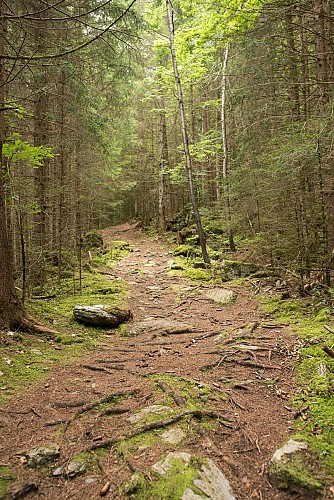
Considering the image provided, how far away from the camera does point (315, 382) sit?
12.7 feet

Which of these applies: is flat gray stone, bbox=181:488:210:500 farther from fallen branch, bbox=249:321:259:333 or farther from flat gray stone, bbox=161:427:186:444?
fallen branch, bbox=249:321:259:333

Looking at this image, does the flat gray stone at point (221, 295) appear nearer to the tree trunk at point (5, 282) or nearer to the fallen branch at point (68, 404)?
the tree trunk at point (5, 282)

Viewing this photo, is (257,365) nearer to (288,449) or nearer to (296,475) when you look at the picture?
(288,449)

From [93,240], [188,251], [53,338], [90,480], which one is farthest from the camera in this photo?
[93,240]

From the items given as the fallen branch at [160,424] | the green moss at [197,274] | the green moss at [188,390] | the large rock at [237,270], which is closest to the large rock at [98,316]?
the green moss at [188,390]

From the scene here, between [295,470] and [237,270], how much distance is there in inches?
345

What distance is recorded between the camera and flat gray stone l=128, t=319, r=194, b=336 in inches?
261

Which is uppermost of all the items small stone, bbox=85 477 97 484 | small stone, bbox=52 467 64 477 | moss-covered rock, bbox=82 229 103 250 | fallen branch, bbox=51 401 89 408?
moss-covered rock, bbox=82 229 103 250

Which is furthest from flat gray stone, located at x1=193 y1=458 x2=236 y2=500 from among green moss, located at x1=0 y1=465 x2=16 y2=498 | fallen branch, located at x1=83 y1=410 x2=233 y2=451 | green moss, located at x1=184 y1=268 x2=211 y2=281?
green moss, located at x1=184 y1=268 x2=211 y2=281

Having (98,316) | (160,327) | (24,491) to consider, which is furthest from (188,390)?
(98,316)

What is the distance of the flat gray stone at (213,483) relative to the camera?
238 cm

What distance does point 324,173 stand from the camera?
6.84 metres

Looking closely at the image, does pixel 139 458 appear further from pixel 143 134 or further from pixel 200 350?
pixel 143 134

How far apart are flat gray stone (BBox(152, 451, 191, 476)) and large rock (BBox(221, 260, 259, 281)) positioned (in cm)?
854
